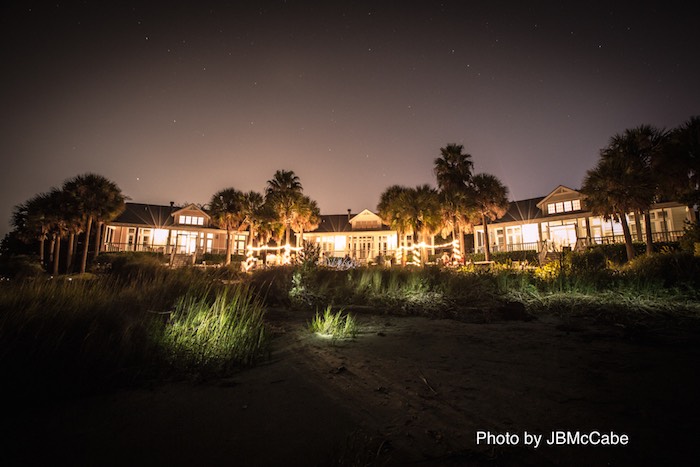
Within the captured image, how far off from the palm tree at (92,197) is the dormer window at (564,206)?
142 ft

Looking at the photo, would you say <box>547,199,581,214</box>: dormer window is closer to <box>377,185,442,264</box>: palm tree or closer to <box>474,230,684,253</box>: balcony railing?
<box>474,230,684,253</box>: balcony railing

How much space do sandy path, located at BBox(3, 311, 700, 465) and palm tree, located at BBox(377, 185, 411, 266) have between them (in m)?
19.2

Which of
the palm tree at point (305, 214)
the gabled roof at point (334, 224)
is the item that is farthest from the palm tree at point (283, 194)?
the gabled roof at point (334, 224)

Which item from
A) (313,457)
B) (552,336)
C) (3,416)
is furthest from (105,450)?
(552,336)

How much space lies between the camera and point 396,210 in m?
26.3

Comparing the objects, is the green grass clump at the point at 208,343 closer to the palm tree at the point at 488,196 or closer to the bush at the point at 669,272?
the bush at the point at 669,272

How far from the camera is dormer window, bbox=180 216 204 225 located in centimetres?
4012

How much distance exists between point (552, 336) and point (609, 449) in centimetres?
311

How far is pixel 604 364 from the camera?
3.31 m

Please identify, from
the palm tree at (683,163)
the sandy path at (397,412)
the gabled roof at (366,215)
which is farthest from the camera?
the gabled roof at (366,215)

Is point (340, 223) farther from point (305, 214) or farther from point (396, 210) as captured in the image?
point (396, 210)

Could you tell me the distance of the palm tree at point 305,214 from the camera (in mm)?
33125

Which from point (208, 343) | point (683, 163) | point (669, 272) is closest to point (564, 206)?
point (683, 163)

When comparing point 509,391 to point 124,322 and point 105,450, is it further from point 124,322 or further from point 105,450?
point 124,322
